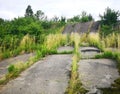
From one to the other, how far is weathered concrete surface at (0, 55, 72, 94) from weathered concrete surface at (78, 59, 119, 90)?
0.45 meters

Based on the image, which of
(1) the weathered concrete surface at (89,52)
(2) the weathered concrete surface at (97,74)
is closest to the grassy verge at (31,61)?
(1) the weathered concrete surface at (89,52)

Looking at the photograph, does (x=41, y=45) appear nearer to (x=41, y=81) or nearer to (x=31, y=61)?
(x=31, y=61)

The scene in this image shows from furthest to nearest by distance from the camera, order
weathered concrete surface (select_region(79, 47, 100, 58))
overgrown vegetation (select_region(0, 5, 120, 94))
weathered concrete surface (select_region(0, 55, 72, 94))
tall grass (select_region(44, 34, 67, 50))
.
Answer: tall grass (select_region(44, 34, 67, 50)) → weathered concrete surface (select_region(79, 47, 100, 58)) → overgrown vegetation (select_region(0, 5, 120, 94)) → weathered concrete surface (select_region(0, 55, 72, 94))

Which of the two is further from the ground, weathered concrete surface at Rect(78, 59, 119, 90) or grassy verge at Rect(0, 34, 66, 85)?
grassy verge at Rect(0, 34, 66, 85)

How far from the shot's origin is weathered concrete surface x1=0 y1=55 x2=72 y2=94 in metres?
5.65

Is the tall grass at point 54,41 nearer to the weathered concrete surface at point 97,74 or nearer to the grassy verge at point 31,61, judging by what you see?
the grassy verge at point 31,61

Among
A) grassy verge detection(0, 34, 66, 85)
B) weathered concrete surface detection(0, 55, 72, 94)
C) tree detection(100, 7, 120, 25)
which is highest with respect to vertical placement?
tree detection(100, 7, 120, 25)

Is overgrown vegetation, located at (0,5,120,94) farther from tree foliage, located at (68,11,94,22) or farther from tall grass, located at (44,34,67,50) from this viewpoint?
tree foliage, located at (68,11,94,22)

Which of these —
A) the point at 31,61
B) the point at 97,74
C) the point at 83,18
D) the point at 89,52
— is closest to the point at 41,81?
the point at 97,74

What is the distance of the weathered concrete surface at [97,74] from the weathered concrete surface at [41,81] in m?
0.45

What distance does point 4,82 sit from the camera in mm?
6500

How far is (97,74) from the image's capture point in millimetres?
6922

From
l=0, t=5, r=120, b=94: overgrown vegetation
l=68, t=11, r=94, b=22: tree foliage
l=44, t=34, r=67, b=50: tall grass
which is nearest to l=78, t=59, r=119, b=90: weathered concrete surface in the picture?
l=0, t=5, r=120, b=94: overgrown vegetation

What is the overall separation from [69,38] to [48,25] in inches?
818
